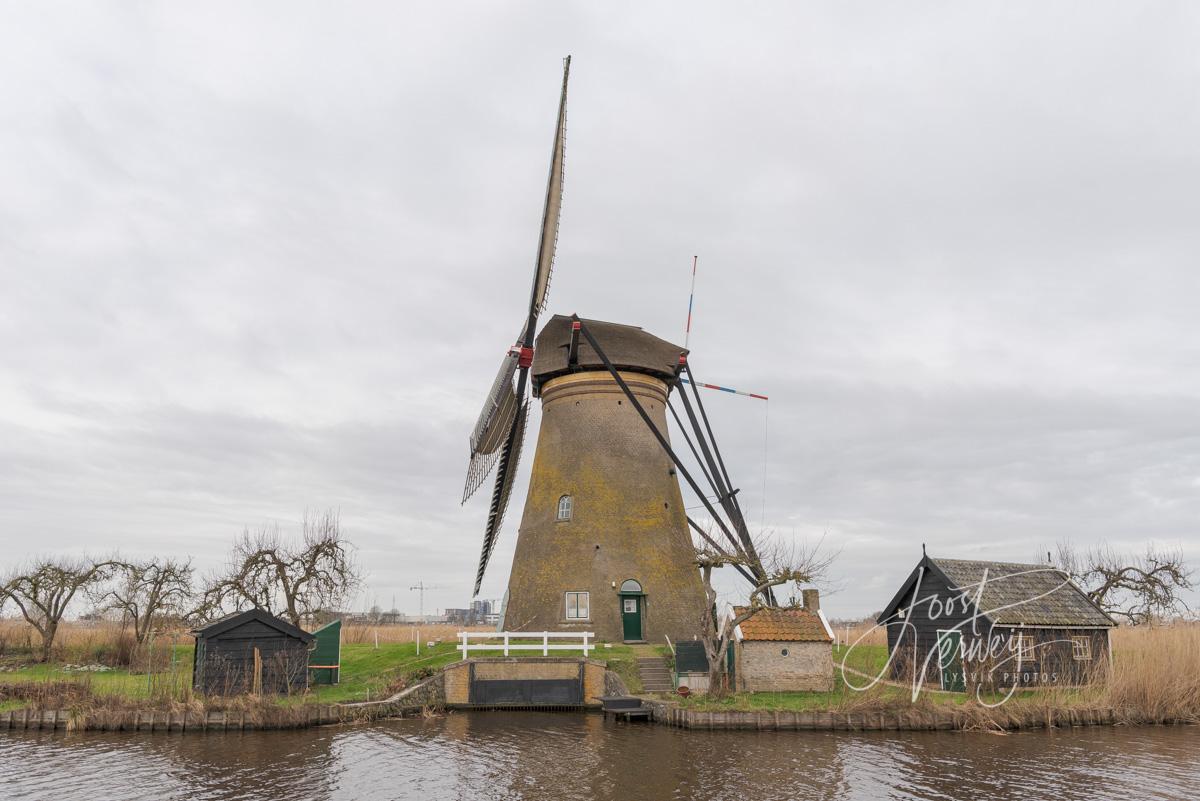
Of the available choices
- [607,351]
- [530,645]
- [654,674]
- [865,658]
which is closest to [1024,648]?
[865,658]

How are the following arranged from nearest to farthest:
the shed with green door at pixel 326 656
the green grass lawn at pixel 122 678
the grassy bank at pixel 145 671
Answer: the grassy bank at pixel 145 671
the green grass lawn at pixel 122 678
the shed with green door at pixel 326 656

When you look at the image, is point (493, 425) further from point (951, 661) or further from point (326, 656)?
point (951, 661)

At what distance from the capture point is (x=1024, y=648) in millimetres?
20219

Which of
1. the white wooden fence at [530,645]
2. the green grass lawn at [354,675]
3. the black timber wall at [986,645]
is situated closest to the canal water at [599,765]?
the green grass lawn at [354,675]

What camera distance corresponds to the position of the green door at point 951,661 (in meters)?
20.2

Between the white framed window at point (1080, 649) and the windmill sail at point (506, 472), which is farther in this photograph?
the windmill sail at point (506, 472)

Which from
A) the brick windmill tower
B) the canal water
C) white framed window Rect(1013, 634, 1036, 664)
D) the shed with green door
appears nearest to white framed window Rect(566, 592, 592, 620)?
the brick windmill tower

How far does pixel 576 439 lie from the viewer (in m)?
25.4

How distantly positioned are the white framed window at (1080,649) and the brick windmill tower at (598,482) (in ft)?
26.4

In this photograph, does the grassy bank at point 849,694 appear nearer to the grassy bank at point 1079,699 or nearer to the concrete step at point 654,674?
the grassy bank at point 1079,699

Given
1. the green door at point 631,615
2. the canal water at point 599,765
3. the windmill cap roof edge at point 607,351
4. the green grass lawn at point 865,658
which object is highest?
the windmill cap roof edge at point 607,351

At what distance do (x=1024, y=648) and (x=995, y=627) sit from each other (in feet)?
3.68

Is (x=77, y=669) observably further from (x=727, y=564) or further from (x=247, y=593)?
(x=727, y=564)

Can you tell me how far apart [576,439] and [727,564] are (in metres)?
6.95
